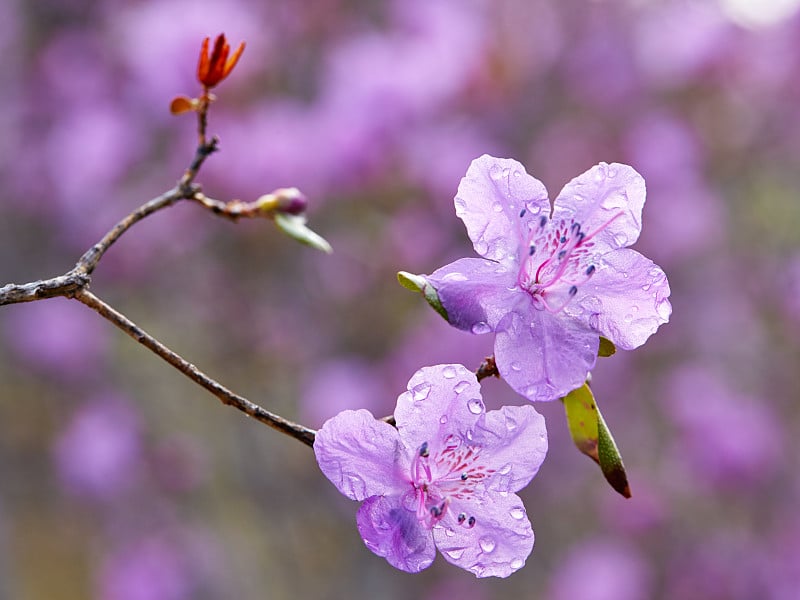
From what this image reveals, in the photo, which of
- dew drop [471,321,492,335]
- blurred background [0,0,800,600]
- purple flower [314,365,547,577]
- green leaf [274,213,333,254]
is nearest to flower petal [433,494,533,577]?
purple flower [314,365,547,577]

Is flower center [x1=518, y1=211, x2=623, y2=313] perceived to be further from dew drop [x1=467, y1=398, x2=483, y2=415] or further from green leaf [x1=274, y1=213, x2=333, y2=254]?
green leaf [x1=274, y1=213, x2=333, y2=254]

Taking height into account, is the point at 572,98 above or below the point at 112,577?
above

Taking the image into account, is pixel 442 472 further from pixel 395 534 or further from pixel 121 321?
pixel 121 321

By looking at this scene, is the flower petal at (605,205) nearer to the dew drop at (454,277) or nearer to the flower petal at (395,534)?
the dew drop at (454,277)

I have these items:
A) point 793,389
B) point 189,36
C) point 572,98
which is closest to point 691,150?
point 572,98

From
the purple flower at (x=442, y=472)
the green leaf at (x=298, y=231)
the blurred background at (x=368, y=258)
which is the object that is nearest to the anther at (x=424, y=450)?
the purple flower at (x=442, y=472)

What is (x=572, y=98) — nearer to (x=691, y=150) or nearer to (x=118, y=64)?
(x=691, y=150)

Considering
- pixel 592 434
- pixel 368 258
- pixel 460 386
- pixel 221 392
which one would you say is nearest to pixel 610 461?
pixel 592 434
